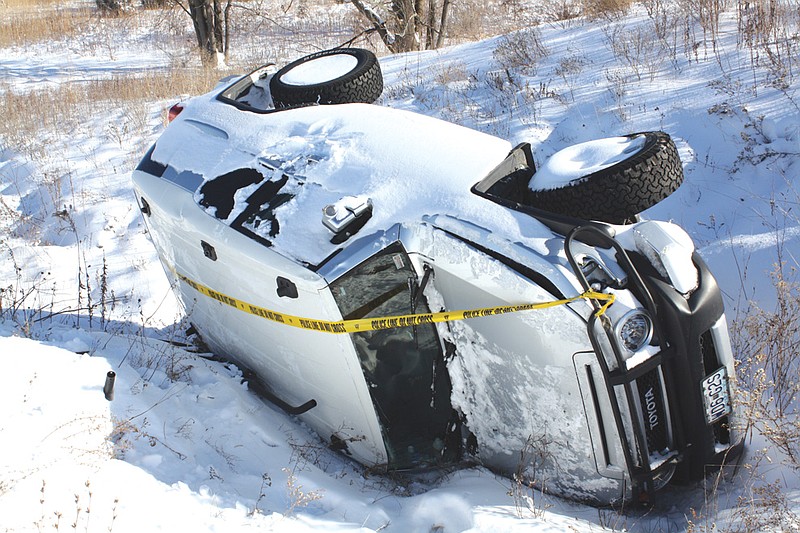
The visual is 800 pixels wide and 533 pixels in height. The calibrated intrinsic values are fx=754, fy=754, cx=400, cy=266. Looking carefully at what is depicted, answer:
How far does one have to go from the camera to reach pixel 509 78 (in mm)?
8180

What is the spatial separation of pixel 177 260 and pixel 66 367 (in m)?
0.81

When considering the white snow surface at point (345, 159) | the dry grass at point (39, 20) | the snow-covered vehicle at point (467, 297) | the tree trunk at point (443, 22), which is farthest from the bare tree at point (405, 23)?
the snow-covered vehicle at point (467, 297)

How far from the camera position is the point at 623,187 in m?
3.14

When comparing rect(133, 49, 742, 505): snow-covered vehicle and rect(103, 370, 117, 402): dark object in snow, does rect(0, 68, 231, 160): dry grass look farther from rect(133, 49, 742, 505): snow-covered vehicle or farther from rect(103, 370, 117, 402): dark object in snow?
rect(133, 49, 742, 505): snow-covered vehicle

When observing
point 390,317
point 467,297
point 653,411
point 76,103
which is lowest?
point 76,103

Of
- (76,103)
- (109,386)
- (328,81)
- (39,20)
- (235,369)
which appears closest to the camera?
(109,386)

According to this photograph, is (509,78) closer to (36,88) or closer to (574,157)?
(574,157)

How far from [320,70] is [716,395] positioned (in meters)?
3.09

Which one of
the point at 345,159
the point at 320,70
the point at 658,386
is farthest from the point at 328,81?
the point at 658,386

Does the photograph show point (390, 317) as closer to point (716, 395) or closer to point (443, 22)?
point (716, 395)

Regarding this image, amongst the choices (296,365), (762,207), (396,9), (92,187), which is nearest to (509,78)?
(762,207)

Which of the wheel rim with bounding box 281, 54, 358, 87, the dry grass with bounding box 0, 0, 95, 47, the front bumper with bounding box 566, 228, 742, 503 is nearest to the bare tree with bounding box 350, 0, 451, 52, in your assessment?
the dry grass with bounding box 0, 0, 95, 47

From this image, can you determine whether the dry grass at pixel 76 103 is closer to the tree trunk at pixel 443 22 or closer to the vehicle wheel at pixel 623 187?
the tree trunk at pixel 443 22

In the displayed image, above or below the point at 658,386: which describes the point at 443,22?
below
